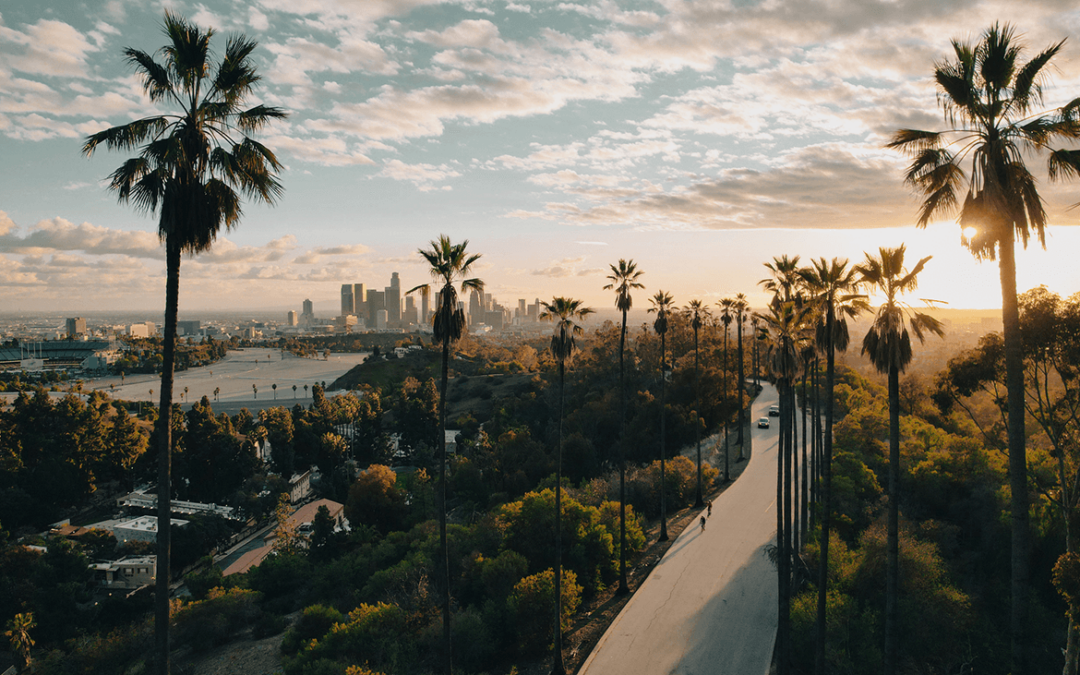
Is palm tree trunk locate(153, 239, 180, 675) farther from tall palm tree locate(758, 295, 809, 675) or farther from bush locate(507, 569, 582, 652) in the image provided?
tall palm tree locate(758, 295, 809, 675)

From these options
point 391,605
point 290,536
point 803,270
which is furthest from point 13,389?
point 803,270

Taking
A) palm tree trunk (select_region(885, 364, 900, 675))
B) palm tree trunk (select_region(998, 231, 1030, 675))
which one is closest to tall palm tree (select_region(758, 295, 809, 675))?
palm tree trunk (select_region(885, 364, 900, 675))

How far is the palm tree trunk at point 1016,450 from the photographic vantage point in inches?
372

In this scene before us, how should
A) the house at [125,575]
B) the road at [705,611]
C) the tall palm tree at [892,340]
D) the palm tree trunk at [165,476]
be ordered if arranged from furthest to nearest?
1. the house at [125,575]
2. the road at [705,611]
3. the tall palm tree at [892,340]
4. the palm tree trunk at [165,476]

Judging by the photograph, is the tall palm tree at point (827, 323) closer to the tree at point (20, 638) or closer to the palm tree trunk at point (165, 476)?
the palm tree trunk at point (165, 476)

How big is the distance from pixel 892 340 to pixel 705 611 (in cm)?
1278

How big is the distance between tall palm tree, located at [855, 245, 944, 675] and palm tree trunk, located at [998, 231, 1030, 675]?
2.62 m

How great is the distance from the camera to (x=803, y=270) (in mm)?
15781

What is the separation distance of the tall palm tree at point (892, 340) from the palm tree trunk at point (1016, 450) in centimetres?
262

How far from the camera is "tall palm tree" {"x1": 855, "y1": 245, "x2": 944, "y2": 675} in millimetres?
12492

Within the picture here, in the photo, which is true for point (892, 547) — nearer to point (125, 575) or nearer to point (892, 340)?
point (892, 340)

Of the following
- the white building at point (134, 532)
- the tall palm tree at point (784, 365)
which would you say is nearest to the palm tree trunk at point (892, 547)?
the tall palm tree at point (784, 365)

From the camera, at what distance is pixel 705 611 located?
1989 centimetres

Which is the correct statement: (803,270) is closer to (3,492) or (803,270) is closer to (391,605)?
(391,605)
